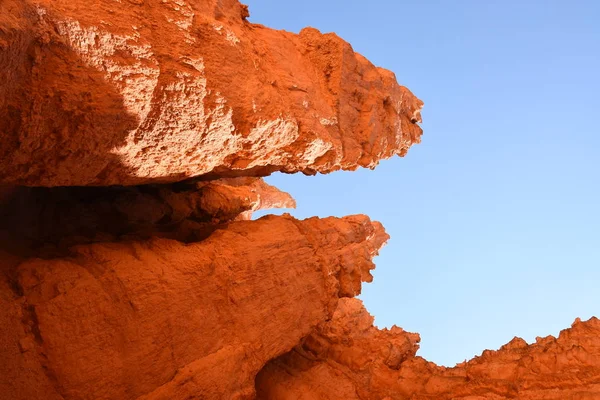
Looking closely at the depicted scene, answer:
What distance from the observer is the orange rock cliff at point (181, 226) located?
2980 millimetres

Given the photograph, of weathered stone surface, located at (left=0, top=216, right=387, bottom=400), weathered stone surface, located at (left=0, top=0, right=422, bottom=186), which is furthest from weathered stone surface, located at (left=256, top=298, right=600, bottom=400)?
weathered stone surface, located at (left=0, top=0, right=422, bottom=186)

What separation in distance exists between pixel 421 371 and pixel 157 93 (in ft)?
13.9

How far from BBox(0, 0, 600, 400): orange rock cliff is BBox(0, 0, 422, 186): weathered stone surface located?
0.05 feet

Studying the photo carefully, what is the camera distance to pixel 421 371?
5441 mm

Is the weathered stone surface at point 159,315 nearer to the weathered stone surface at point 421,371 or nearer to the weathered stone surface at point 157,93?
the weathered stone surface at point 157,93

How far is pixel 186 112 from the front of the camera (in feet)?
11.9

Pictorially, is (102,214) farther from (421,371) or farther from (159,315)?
(421,371)

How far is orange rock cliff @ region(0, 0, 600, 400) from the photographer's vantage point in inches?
117

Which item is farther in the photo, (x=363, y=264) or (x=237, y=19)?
(x=363, y=264)

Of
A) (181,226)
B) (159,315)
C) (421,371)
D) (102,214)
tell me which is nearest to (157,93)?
(159,315)

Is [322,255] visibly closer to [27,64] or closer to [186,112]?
[186,112]

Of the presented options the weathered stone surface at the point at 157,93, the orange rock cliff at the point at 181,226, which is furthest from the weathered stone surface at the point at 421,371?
the weathered stone surface at the point at 157,93

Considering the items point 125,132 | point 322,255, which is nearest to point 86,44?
point 125,132

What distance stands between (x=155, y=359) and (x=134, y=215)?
2.03m
